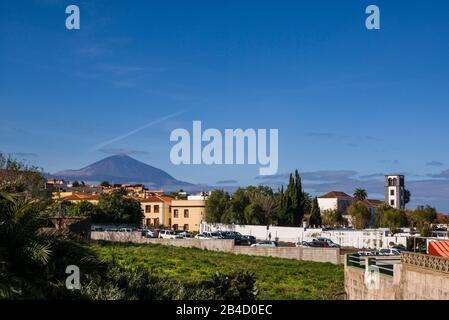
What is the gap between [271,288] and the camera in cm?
2852

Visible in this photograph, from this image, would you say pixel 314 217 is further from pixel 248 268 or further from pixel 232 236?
pixel 248 268

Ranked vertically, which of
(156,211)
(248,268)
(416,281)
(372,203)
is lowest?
(248,268)

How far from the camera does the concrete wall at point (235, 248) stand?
3869cm

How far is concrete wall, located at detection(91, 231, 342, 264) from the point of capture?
127 feet

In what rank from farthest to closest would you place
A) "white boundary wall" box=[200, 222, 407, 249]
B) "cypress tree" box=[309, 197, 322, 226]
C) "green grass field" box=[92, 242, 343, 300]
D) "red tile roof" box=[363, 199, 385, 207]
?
"red tile roof" box=[363, 199, 385, 207] < "cypress tree" box=[309, 197, 322, 226] < "white boundary wall" box=[200, 222, 407, 249] < "green grass field" box=[92, 242, 343, 300]

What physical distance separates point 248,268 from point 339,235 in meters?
16.5

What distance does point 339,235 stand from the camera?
50.4m

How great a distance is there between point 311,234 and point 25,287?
144 ft

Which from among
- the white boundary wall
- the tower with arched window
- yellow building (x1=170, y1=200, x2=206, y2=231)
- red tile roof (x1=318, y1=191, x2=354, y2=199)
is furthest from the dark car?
the tower with arched window

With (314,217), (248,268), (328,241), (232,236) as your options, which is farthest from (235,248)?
(314,217)

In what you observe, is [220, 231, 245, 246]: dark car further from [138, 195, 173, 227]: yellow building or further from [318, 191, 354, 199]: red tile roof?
[318, 191, 354, 199]: red tile roof

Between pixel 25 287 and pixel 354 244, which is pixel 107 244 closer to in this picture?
pixel 354 244

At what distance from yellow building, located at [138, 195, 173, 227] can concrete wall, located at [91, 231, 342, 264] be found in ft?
89.4
